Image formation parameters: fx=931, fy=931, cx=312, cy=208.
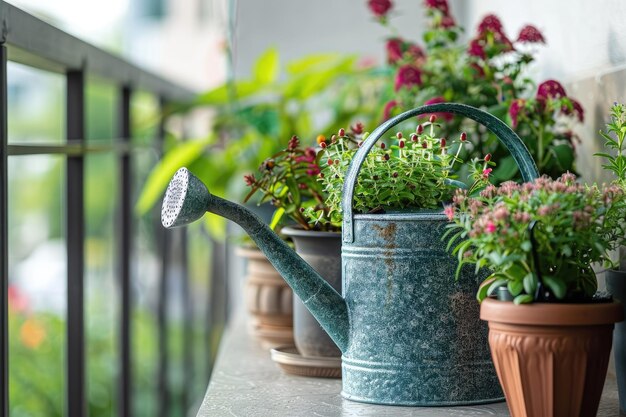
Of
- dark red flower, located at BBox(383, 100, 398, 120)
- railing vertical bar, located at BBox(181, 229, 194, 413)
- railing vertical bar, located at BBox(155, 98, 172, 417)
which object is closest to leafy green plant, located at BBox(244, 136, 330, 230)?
dark red flower, located at BBox(383, 100, 398, 120)

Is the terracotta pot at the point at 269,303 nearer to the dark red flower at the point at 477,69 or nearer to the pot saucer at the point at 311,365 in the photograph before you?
the pot saucer at the point at 311,365

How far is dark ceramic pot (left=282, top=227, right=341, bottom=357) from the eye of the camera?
1187 mm

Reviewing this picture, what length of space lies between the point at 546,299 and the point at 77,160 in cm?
104

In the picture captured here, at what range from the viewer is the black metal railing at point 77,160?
111cm

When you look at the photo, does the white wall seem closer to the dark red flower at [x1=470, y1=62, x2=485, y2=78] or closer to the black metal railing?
the dark red flower at [x1=470, y1=62, x2=485, y2=78]

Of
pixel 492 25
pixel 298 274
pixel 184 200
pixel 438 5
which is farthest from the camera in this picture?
pixel 438 5

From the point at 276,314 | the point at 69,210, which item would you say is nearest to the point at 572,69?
the point at 276,314

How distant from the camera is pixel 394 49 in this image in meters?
1.66

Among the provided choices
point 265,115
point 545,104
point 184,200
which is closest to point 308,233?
point 184,200

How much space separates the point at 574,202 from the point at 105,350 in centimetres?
344

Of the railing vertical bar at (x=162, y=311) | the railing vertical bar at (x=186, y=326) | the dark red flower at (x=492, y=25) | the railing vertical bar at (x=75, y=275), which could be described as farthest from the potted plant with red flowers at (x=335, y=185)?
the railing vertical bar at (x=186, y=326)

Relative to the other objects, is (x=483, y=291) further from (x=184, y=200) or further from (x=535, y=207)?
(x=184, y=200)

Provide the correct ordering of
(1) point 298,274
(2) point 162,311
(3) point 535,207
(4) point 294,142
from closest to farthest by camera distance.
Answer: (3) point 535,207, (1) point 298,274, (4) point 294,142, (2) point 162,311

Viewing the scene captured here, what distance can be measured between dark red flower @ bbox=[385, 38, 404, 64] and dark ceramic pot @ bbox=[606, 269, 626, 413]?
779 mm
